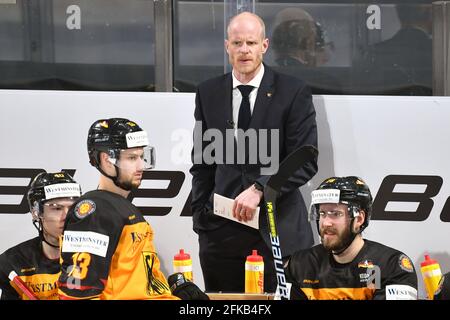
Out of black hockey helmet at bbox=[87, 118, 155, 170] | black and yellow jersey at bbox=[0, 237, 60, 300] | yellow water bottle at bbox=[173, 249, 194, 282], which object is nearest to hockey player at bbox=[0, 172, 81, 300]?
black and yellow jersey at bbox=[0, 237, 60, 300]

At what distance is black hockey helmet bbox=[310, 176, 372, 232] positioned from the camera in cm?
352

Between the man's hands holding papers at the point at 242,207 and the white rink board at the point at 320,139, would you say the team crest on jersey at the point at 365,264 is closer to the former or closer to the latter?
the man's hands holding papers at the point at 242,207

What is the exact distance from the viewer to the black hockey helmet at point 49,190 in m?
3.76

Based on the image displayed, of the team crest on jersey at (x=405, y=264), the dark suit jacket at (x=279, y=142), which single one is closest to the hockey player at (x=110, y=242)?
the dark suit jacket at (x=279, y=142)

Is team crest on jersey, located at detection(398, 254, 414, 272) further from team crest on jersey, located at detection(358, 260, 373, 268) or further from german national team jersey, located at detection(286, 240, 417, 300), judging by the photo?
team crest on jersey, located at detection(358, 260, 373, 268)

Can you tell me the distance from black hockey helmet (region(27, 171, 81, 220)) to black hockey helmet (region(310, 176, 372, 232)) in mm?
1036

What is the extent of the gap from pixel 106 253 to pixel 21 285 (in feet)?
2.14

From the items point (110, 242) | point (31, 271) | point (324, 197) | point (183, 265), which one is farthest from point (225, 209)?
point (110, 242)

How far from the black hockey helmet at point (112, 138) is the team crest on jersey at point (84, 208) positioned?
1.28 ft

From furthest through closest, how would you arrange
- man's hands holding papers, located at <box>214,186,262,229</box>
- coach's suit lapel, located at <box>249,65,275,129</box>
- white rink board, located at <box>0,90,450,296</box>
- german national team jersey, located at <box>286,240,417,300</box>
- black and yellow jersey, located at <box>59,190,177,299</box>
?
white rink board, located at <box>0,90,450,296</box> → coach's suit lapel, located at <box>249,65,275,129</box> → man's hands holding papers, located at <box>214,186,262,229</box> → german national team jersey, located at <box>286,240,417,300</box> → black and yellow jersey, located at <box>59,190,177,299</box>

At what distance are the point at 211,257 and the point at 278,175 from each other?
1.00 m

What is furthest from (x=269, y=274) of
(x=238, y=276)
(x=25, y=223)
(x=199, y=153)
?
(x=25, y=223)

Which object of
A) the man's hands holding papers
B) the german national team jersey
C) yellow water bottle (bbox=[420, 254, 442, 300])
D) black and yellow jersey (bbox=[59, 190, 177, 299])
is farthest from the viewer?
the man's hands holding papers
